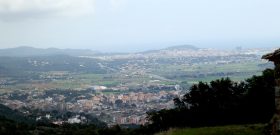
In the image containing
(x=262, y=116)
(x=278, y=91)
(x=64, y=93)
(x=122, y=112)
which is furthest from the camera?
(x=64, y=93)

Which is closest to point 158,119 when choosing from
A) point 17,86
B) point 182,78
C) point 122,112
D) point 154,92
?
point 122,112

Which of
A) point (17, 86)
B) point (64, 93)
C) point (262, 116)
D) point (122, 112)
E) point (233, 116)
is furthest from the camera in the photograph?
point (17, 86)

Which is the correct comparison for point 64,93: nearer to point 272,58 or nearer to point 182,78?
point 182,78

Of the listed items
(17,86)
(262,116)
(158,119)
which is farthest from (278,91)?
(17,86)

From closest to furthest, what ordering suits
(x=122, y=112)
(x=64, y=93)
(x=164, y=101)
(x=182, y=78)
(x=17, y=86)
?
(x=122, y=112)
(x=164, y=101)
(x=64, y=93)
(x=182, y=78)
(x=17, y=86)

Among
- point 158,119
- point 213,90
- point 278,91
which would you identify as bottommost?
point 158,119

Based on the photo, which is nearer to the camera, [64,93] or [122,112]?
[122,112]

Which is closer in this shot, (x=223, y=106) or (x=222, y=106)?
(x=223, y=106)

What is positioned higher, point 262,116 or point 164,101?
point 262,116

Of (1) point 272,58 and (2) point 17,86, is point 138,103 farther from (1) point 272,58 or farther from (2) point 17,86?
(1) point 272,58
